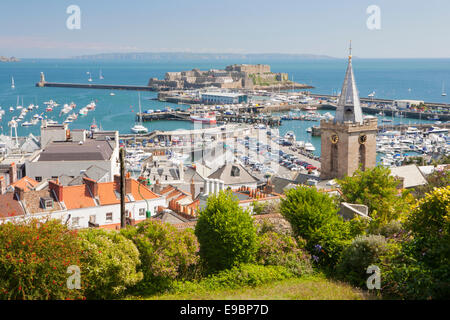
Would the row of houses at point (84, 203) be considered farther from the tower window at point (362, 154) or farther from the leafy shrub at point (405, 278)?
the tower window at point (362, 154)

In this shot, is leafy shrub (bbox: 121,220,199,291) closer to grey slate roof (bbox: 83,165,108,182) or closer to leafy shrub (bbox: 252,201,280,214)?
leafy shrub (bbox: 252,201,280,214)

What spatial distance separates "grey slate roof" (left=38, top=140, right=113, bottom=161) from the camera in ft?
97.8

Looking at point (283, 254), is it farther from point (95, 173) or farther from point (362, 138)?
point (362, 138)

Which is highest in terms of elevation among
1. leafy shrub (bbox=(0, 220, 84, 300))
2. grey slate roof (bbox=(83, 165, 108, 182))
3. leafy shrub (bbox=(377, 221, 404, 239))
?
leafy shrub (bbox=(0, 220, 84, 300))

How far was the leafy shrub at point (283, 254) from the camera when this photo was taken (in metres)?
12.7

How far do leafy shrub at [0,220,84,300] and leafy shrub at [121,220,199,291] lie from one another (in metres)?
1.94

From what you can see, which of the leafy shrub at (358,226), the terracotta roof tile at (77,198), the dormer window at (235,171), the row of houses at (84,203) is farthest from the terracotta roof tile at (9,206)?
the dormer window at (235,171)

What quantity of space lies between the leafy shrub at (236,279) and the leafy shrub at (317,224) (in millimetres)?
1491

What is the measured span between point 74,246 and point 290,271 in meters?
5.07

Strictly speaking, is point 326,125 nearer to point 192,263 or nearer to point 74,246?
point 192,263

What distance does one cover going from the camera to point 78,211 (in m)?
19.3

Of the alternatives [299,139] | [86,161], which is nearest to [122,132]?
[299,139]

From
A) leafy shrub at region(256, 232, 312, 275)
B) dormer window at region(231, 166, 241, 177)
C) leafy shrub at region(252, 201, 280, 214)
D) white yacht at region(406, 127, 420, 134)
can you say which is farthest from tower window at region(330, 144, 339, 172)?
white yacht at region(406, 127, 420, 134)

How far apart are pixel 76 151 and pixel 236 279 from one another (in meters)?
21.2
